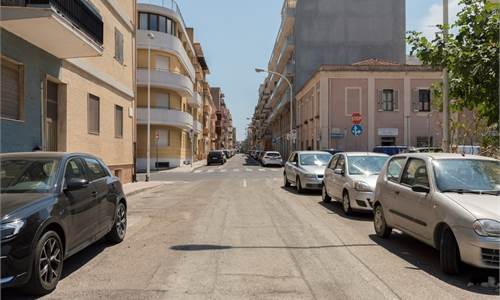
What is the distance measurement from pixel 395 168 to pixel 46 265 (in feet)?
18.6

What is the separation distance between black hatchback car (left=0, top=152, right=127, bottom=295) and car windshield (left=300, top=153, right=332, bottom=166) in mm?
10896

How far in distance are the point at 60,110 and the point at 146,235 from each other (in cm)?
761

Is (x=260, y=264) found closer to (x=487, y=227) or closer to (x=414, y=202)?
(x=414, y=202)

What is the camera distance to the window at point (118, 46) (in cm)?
1982

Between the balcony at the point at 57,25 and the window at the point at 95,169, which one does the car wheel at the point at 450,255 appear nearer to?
the window at the point at 95,169

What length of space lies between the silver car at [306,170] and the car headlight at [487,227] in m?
10.1

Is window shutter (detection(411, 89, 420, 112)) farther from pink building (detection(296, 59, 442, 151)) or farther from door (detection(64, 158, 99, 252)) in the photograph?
door (detection(64, 158, 99, 252))

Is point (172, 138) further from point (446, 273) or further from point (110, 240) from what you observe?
point (446, 273)

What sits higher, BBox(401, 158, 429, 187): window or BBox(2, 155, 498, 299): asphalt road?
BBox(401, 158, 429, 187): window

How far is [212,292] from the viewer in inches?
193

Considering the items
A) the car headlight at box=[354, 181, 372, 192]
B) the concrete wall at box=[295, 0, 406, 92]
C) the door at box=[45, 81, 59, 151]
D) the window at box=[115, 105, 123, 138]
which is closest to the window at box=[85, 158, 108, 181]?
the car headlight at box=[354, 181, 372, 192]

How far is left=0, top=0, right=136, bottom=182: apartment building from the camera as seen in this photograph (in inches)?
423

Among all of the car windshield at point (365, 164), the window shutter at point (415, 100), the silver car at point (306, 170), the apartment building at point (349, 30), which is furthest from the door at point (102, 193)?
the apartment building at point (349, 30)

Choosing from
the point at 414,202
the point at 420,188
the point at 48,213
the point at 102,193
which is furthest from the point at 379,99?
the point at 48,213
